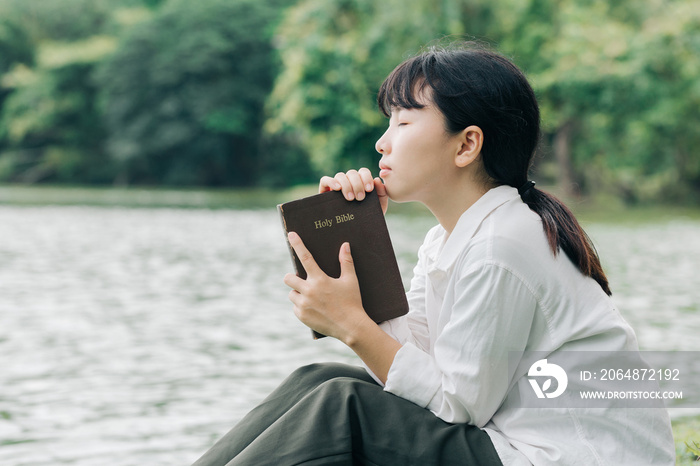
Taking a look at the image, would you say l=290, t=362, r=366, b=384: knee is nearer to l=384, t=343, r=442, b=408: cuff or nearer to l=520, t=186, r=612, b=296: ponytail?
l=384, t=343, r=442, b=408: cuff

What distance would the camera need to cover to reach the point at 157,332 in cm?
604

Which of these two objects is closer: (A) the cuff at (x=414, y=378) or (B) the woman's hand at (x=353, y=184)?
(A) the cuff at (x=414, y=378)

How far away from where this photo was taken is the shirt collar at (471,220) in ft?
5.93

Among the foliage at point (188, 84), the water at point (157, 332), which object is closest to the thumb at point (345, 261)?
the water at point (157, 332)

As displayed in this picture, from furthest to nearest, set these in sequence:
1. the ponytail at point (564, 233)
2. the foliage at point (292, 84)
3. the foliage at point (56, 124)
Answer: the foliage at point (56, 124), the foliage at point (292, 84), the ponytail at point (564, 233)

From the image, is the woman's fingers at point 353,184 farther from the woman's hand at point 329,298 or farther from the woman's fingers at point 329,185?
the woman's hand at point 329,298

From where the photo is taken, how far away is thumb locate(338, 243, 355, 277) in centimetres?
190

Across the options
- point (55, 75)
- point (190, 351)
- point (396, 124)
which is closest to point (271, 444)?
point (396, 124)

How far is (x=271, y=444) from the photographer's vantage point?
1.69 m

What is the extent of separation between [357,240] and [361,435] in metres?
0.45

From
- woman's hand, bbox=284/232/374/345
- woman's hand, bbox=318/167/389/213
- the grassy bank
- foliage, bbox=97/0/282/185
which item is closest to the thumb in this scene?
woman's hand, bbox=284/232/374/345

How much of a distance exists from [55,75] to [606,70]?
1161 inches

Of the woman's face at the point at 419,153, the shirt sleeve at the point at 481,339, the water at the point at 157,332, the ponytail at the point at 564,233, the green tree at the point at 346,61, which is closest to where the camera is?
Result: the shirt sleeve at the point at 481,339

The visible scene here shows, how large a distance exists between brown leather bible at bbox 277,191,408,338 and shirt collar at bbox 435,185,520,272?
0.14 metres
